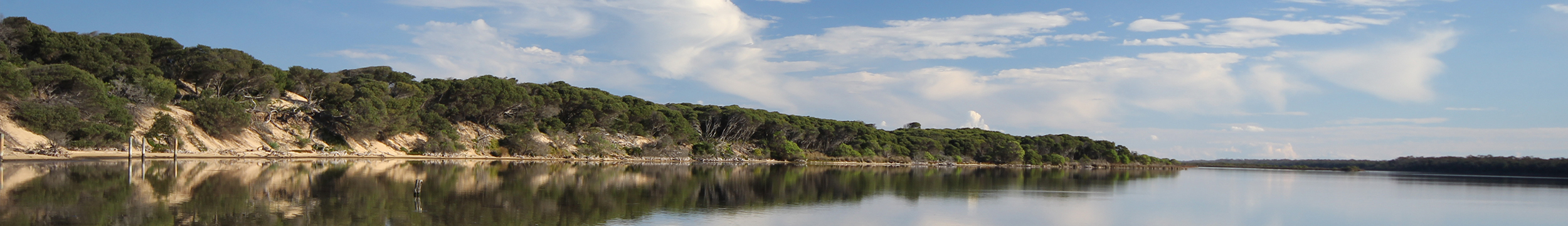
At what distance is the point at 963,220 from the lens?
18.2m

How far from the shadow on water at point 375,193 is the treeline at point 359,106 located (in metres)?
8.26

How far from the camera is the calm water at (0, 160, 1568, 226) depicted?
15.4m

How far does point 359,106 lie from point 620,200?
39.7 m

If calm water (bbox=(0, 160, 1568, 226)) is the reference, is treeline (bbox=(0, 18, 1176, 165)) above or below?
above

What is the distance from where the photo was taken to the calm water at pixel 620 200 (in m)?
15.4

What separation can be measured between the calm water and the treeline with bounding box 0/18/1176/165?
8281 mm

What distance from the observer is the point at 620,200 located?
68.3 feet

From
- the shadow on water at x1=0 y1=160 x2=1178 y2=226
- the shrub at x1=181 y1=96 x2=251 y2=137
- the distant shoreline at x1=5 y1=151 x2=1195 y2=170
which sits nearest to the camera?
the shadow on water at x1=0 y1=160 x2=1178 y2=226

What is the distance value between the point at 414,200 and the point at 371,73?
190 ft

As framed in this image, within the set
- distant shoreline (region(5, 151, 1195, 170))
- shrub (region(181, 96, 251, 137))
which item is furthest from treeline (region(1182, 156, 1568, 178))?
shrub (region(181, 96, 251, 137))

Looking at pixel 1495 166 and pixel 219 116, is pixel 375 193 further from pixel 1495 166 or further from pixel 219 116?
pixel 1495 166

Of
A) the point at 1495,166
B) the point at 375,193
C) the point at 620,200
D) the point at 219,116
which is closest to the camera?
the point at 375,193

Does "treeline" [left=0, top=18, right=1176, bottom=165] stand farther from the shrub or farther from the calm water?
the calm water

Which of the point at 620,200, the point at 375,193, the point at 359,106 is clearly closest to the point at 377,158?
the point at 359,106
